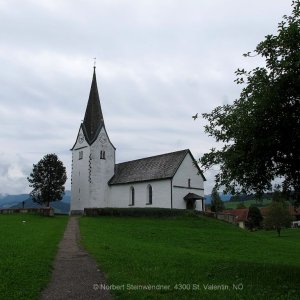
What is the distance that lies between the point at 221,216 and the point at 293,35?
129 ft

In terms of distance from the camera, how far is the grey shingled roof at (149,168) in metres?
55.9

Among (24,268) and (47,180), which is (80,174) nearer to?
(47,180)

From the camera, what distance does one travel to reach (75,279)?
41.4ft

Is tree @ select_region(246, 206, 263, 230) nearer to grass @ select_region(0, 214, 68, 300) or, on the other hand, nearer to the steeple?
the steeple

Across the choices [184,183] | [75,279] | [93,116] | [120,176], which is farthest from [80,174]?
[75,279]

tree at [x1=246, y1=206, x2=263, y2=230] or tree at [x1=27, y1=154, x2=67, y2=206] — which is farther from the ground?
tree at [x1=27, y1=154, x2=67, y2=206]

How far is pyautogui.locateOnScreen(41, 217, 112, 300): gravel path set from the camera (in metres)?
10.6

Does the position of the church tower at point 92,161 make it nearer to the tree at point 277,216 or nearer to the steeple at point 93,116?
the steeple at point 93,116

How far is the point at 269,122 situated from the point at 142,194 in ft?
151

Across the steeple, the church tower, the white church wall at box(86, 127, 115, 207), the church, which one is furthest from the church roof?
the steeple

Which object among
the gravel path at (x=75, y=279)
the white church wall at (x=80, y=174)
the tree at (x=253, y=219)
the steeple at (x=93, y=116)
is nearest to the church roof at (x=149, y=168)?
the white church wall at (x=80, y=174)

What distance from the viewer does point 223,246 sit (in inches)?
1041

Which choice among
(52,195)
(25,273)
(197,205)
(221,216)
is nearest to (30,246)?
(25,273)

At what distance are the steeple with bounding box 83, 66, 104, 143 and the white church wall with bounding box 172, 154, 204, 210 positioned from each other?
1652 centimetres
